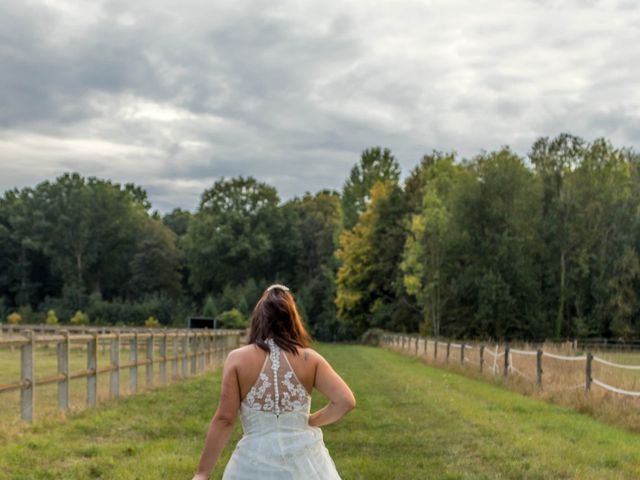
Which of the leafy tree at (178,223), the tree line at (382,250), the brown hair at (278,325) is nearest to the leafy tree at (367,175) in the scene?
the tree line at (382,250)

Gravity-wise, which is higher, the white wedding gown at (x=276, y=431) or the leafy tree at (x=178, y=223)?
the leafy tree at (x=178, y=223)

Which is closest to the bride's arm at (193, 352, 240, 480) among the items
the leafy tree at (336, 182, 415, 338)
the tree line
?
the tree line

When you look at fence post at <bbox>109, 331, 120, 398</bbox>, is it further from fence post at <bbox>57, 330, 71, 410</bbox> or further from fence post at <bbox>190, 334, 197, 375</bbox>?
fence post at <bbox>190, 334, 197, 375</bbox>

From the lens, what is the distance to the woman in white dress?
4512mm

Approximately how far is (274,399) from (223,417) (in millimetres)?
293

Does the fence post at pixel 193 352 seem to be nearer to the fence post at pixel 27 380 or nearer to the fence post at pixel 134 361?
the fence post at pixel 134 361

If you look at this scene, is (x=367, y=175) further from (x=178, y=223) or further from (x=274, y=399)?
(x=274, y=399)

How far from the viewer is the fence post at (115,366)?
631 inches

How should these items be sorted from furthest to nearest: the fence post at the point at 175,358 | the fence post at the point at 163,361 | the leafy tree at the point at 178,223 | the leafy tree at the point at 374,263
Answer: the leafy tree at the point at 178,223
the leafy tree at the point at 374,263
the fence post at the point at 175,358
the fence post at the point at 163,361

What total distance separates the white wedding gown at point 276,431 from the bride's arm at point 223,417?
0.22 feet

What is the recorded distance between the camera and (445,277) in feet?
214

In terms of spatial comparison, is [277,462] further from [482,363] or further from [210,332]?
[210,332]

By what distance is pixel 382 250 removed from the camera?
78.3 m

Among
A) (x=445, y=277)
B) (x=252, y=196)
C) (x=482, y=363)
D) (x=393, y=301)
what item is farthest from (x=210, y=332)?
(x=252, y=196)
